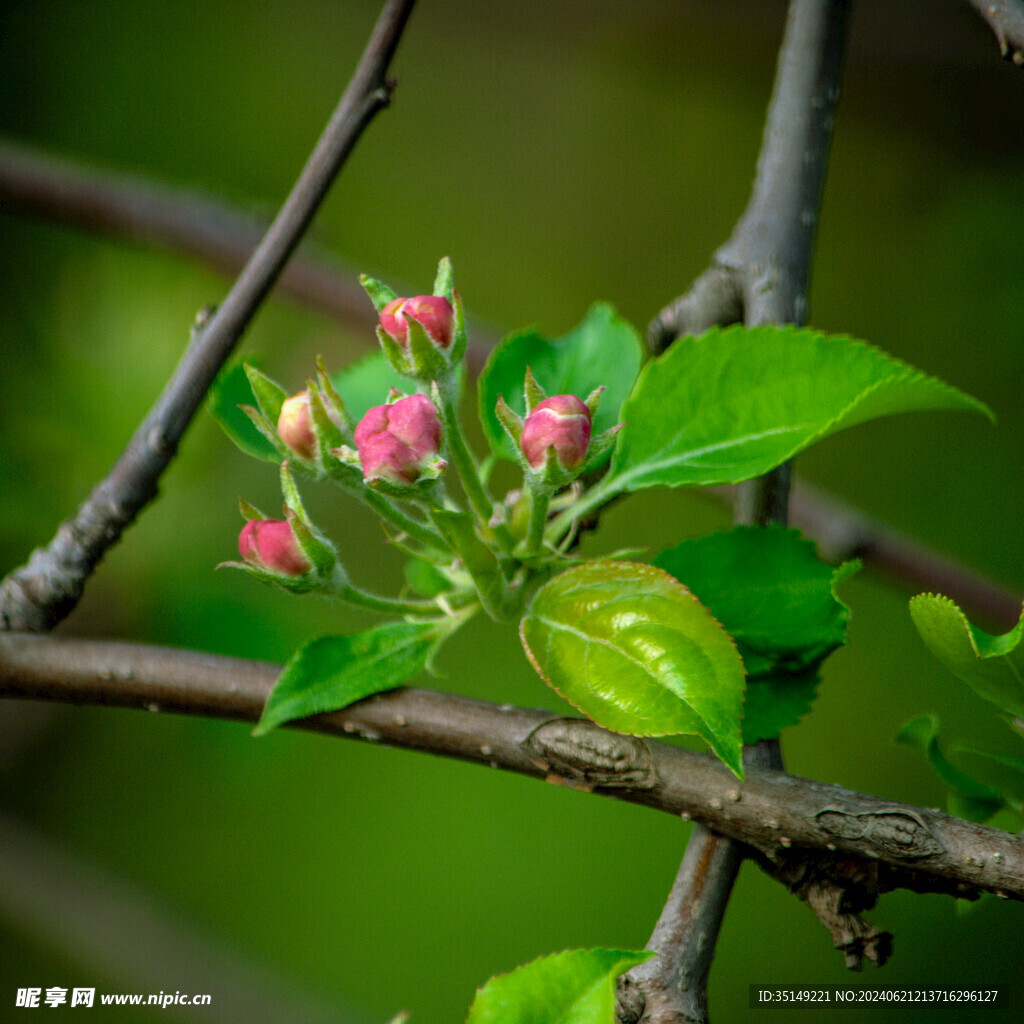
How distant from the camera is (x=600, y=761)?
279 millimetres

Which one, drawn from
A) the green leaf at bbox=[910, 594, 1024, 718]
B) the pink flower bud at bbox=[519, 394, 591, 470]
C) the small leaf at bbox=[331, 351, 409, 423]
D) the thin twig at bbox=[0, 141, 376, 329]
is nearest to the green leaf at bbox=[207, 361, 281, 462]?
the small leaf at bbox=[331, 351, 409, 423]

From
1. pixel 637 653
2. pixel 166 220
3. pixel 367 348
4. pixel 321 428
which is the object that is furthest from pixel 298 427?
pixel 367 348

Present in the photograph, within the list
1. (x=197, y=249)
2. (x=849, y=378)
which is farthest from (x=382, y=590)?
(x=849, y=378)

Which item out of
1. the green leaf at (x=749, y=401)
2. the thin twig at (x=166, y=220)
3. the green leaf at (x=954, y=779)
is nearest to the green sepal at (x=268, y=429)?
the green leaf at (x=749, y=401)

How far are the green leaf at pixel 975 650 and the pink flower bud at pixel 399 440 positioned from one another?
0.15 metres

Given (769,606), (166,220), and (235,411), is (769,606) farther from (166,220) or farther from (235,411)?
(166,220)

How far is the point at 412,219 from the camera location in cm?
125

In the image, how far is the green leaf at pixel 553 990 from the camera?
0.78 feet

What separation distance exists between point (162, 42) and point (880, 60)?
36.5 inches

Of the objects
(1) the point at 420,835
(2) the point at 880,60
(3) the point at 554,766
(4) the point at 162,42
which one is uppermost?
(4) the point at 162,42

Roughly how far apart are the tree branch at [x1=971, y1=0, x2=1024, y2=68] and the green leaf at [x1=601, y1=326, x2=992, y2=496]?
0.12m

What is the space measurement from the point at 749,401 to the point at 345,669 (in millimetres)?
161

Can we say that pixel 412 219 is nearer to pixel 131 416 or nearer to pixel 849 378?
pixel 131 416

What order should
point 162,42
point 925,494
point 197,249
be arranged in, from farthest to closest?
point 162,42 < point 925,494 < point 197,249
